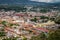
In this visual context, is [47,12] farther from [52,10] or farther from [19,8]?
[19,8]

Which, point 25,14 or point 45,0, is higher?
point 45,0

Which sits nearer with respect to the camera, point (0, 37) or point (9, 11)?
point (0, 37)

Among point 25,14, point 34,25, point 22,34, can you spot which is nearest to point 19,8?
point 25,14

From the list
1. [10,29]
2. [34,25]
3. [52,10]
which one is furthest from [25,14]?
[10,29]

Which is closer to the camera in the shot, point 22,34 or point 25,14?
point 22,34

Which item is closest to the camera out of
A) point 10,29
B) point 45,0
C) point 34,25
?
point 10,29

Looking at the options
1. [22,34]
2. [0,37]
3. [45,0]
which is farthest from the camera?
[45,0]

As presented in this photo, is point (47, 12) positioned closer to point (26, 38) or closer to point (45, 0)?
point (45, 0)

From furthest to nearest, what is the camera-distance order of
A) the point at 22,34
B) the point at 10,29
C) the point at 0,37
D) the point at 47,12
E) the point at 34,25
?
the point at 47,12 → the point at 34,25 → the point at 10,29 → the point at 22,34 → the point at 0,37

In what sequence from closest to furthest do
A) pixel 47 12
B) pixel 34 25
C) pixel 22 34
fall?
pixel 22 34 → pixel 34 25 → pixel 47 12
